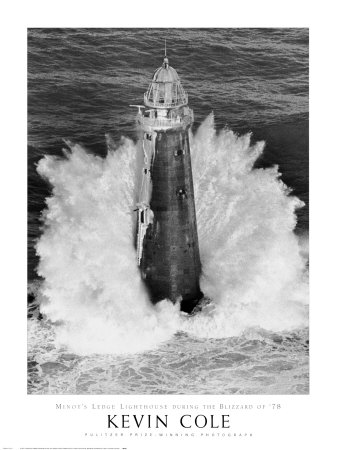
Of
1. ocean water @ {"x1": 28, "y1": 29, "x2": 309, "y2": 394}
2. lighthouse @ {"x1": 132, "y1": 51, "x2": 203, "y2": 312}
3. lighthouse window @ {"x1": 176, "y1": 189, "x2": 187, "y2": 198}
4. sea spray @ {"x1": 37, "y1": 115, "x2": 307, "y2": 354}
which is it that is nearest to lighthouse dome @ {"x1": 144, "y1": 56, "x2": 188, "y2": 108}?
lighthouse @ {"x1": 132, "y1": 51, "x2": 203, "y2": 312}

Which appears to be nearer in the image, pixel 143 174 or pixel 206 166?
pixel 143 174

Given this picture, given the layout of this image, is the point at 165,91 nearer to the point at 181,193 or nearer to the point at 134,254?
the point at 181,193

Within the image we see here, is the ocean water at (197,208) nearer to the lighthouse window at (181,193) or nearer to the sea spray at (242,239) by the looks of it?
the sea spray at (242,239)

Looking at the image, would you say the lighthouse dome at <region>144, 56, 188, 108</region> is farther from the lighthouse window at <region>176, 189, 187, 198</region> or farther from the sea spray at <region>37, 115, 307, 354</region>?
the sea spray at <region>37, 115, 307, 354</region>

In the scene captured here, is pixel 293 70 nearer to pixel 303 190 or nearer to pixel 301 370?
pixel 303 190
